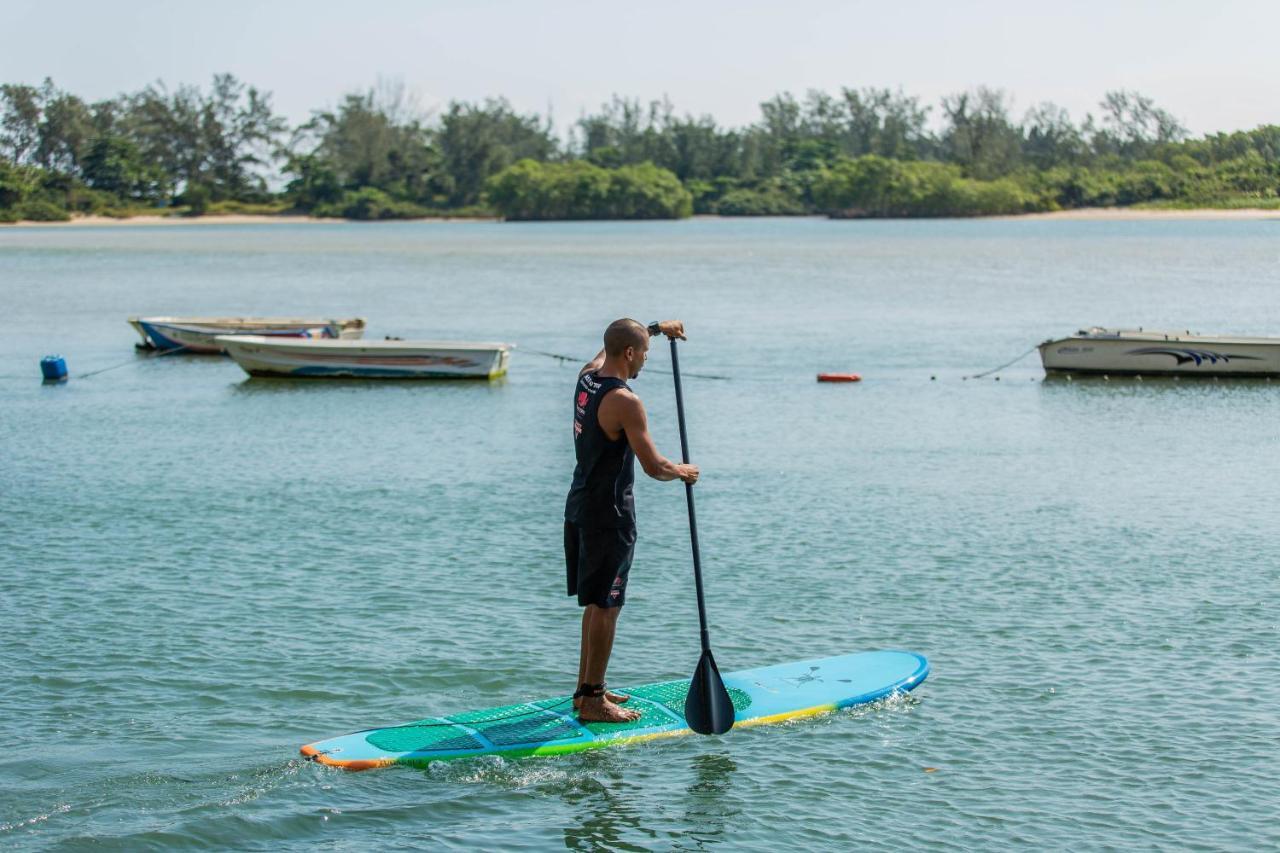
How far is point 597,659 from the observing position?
9.09 metres

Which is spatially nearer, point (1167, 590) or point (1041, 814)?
point (1041, 814)

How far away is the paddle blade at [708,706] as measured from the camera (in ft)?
30.5

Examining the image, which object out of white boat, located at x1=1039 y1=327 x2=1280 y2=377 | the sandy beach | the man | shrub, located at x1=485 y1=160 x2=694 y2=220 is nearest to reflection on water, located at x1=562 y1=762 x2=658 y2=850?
the man

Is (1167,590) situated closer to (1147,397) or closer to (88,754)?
(88,754)

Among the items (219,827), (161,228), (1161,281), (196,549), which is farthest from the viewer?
(161,228)

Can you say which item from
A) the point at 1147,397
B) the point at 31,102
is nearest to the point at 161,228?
the point at 31,102

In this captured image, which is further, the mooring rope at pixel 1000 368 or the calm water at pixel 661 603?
the mooring rope at pixel 1000 368

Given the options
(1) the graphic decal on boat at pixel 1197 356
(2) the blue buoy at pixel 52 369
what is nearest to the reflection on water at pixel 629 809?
(1) the graphic decal on boat at pixel 1197 356

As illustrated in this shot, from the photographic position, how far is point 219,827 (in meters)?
8.38

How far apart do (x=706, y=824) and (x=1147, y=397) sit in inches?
826

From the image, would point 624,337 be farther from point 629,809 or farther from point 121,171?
point 121,171

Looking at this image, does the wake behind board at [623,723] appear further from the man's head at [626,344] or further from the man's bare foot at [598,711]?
the man's head at [626,344]

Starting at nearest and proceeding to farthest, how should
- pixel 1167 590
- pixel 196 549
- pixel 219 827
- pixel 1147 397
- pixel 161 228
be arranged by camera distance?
pixel 219 827 < pixel 1167 590 < pixel 196 549 < pixel 1147 397 < pixel 161 228

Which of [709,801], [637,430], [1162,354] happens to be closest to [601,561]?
[637,430]
